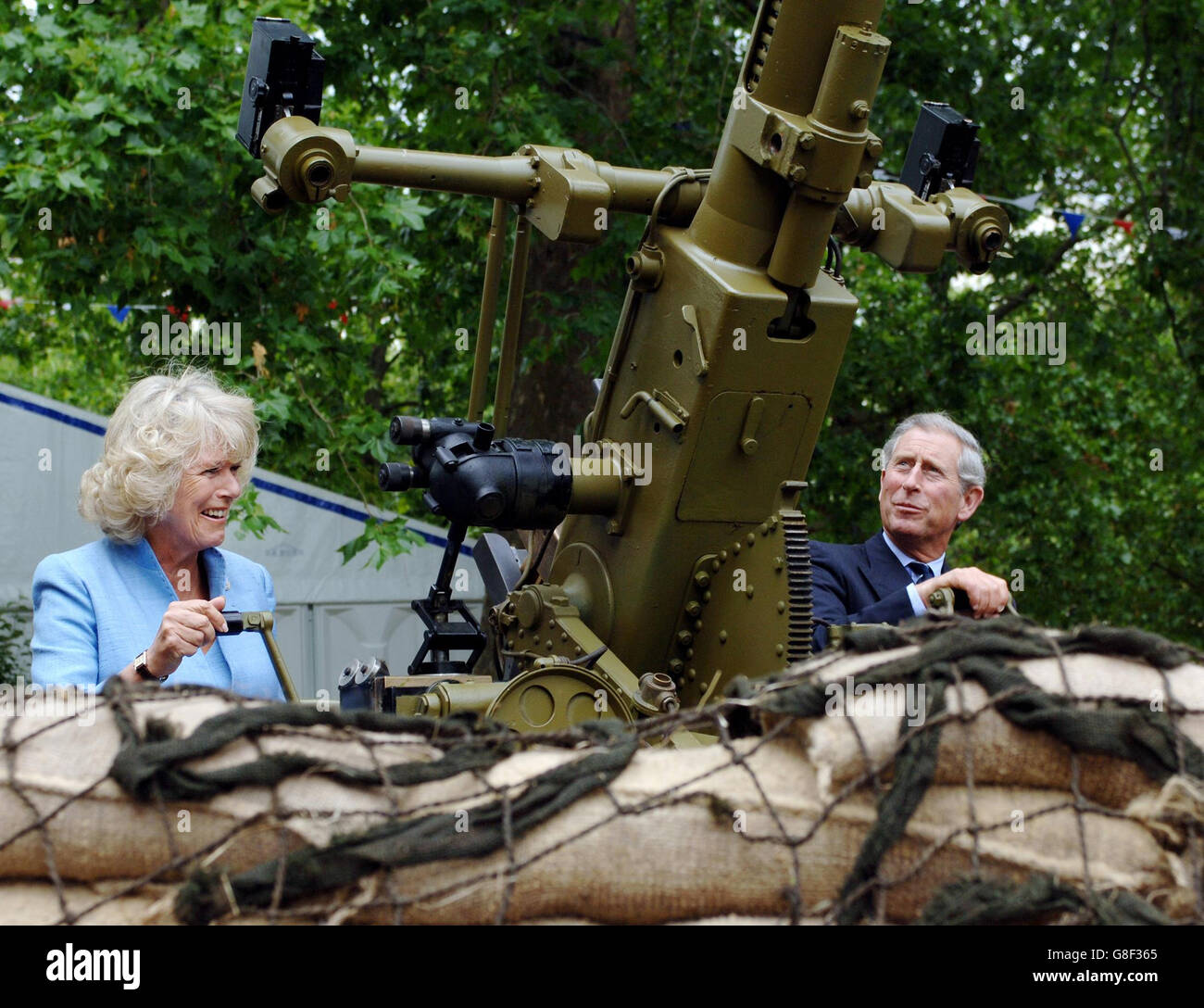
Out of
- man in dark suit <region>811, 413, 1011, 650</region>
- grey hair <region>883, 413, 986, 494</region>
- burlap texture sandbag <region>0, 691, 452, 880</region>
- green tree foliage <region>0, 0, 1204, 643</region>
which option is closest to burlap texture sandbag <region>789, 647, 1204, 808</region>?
burlap texture sandbag <region>0, 691, 452, 880</region>

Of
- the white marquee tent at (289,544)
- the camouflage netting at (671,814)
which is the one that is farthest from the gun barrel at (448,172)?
the white marquee tent at (289,544)

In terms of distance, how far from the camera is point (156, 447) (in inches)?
122

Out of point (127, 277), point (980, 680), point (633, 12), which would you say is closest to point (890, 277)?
point (633, 12)

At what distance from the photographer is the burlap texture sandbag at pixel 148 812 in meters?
1.55

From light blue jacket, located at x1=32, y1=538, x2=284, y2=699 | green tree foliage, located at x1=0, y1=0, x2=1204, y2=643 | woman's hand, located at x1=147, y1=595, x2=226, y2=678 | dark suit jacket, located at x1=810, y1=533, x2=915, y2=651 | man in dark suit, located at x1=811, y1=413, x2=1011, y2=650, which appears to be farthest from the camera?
green tree foliage, located at x1=0, y1=0, x2=1204, y2=643

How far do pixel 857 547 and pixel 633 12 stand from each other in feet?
20.8

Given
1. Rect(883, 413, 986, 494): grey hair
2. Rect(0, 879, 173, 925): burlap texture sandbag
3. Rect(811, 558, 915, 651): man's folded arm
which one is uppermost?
Rect(883, 413, 986, 494): grey hair

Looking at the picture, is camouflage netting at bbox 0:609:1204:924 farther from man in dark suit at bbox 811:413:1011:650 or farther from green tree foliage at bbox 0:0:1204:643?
green tree foliage at bbox 0:0:1204:643

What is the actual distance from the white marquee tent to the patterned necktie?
206 inches

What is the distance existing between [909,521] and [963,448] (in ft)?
0.93

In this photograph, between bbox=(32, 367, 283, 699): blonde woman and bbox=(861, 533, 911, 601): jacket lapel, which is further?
bbox=(861, 533, 911, 601): jacket lapel

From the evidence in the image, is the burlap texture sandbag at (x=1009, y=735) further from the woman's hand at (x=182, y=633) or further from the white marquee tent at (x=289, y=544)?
the white marquee tent at (x=289, y=544)

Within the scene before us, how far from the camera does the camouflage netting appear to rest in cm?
154

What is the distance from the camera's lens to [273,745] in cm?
161
